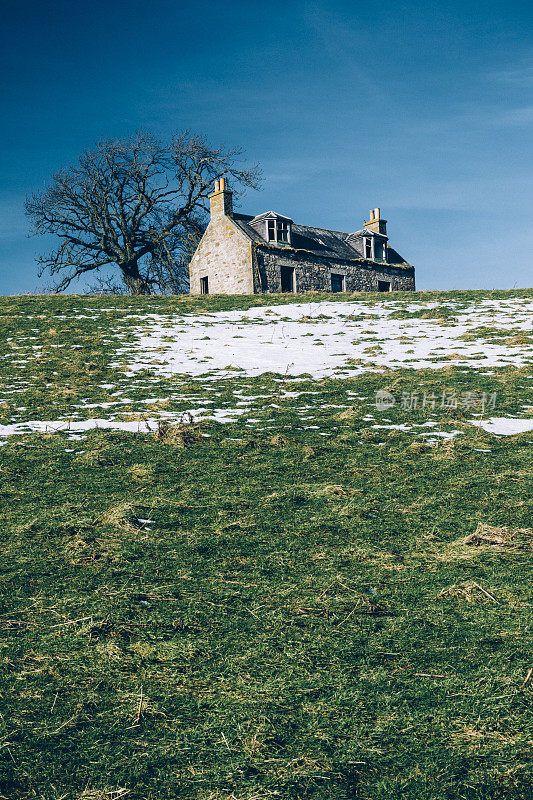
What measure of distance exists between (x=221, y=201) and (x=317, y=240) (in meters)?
7.02

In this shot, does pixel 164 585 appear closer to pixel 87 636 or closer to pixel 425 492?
pixel 87 636

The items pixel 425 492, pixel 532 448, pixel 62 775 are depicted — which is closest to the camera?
pixel 62 775

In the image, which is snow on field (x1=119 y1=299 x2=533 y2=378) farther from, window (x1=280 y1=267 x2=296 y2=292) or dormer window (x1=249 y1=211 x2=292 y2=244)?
dormer window (x1=249 y1=211 x2=292 y2=244)

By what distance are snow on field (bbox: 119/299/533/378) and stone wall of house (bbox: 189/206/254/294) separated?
14.4 m

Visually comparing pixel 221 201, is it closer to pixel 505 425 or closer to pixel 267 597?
pixel 505 425

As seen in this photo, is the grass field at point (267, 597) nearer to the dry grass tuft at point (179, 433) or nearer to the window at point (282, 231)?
the dry grass tuft at point (179, 433)

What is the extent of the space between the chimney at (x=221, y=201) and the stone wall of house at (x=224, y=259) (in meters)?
0.22

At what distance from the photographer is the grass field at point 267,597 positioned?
7.45ft

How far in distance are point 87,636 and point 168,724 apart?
83cm

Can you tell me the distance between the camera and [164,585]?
3590 millimetres

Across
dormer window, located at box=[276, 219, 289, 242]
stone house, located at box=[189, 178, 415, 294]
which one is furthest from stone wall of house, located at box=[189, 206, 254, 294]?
dormer window, located at box=[276, 219, 289, 242]

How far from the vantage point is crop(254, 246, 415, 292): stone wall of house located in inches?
1247

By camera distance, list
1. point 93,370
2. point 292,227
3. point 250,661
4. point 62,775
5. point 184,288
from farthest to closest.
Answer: point 184,288
point 292,227
point 93,370
point 250,661
point 62,775

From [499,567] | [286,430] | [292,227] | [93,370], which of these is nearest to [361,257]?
[292,227]
